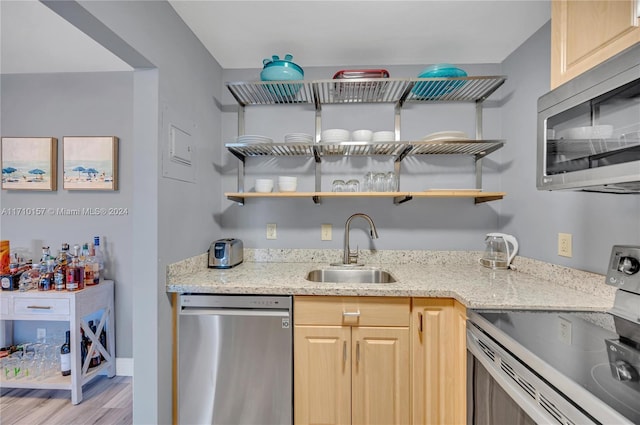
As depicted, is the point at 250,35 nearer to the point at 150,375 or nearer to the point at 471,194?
the point at 471,194

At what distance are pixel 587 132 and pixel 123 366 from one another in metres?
3.09

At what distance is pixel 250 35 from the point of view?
1.67 meters

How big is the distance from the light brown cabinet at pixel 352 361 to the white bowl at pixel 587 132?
2.95 feet

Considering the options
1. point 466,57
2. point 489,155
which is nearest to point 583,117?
point 489,155

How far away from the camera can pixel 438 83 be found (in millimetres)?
1722

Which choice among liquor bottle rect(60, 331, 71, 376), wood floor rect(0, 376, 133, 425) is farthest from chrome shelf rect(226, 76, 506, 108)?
wood floor rect(0, 376, 133, 425)

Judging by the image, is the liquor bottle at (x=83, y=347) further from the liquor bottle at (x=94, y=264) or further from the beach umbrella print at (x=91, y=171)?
the beach umbrella print at (x=91, y=171)

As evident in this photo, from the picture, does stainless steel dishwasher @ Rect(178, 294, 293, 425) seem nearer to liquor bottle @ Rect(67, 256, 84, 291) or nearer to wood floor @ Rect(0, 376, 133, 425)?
wood floor @ Rect(0, 376, 133, 425)

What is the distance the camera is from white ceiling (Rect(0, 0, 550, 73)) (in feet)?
4.77

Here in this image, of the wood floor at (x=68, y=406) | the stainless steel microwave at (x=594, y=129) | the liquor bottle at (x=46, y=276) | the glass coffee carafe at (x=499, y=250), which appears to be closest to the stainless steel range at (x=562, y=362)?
the stainless steel microwave at (x=594, y=129)

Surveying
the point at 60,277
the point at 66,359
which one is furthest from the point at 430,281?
the point at 66,359

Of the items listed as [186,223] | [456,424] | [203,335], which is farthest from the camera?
[186,223]

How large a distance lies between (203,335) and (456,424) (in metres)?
1.28

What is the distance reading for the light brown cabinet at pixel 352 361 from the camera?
4.42 ft
